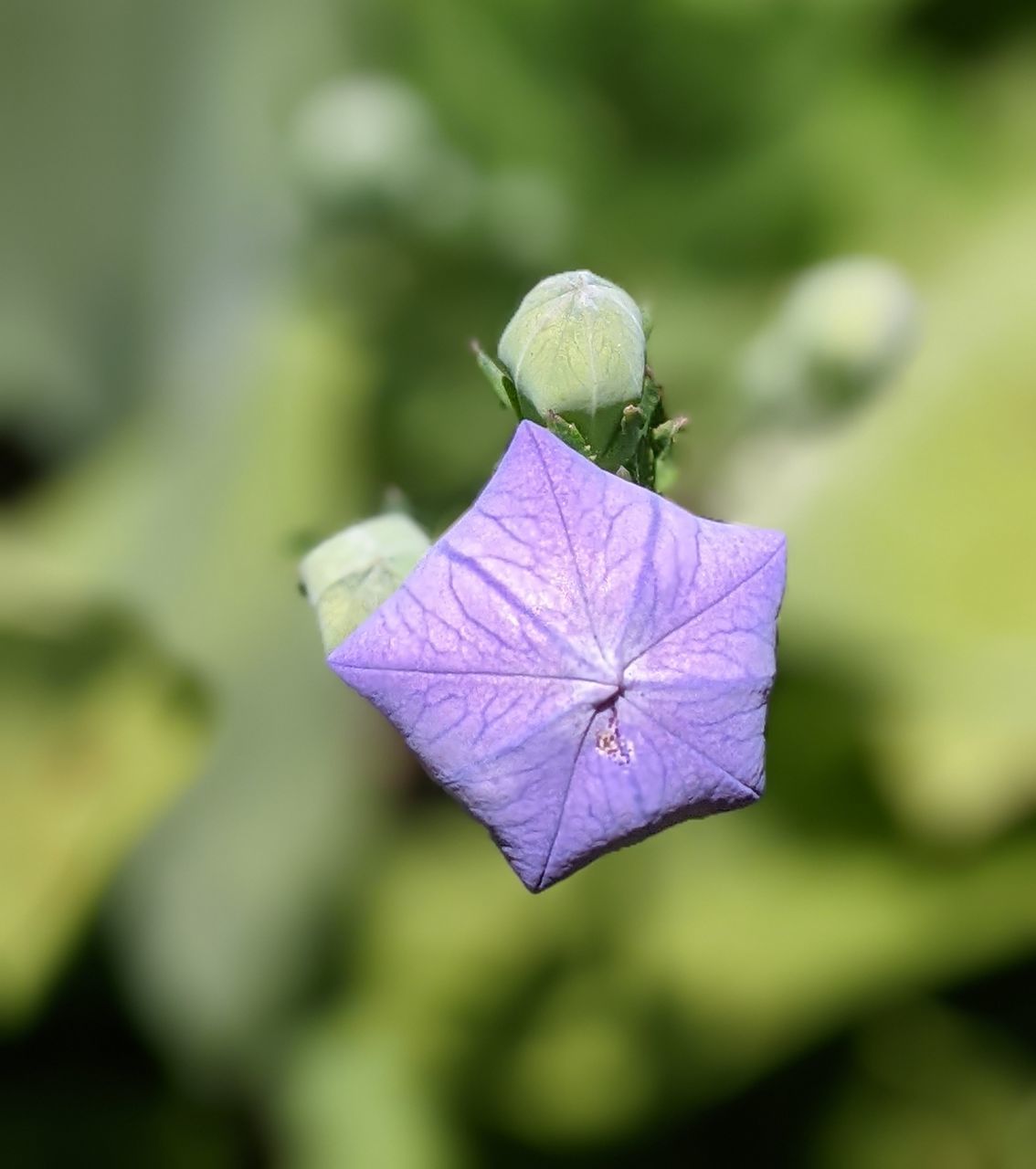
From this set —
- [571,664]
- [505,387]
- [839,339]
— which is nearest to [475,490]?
[839,339]

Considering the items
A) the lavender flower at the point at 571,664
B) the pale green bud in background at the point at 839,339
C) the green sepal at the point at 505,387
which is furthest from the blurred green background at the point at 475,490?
the lavender flower at the point at 571,664

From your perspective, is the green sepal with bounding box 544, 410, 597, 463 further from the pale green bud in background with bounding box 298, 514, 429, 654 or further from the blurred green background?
the blurred green background

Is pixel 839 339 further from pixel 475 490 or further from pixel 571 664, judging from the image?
pixel 571 664

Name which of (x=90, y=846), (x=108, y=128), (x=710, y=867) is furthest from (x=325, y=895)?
(x=108, y=128)

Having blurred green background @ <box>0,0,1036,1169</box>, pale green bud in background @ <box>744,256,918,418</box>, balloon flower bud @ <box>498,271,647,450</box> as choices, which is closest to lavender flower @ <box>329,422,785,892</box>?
balloon flower bud @ <box>498,271,647,450</box>

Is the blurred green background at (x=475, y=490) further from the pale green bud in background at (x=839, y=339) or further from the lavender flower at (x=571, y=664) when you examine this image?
the lavender flower at (x=571, y=664)

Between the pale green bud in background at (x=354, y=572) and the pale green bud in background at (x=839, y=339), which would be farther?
the pale green bud in background at (x=839, y=339)

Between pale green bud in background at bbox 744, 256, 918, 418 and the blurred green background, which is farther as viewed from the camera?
the blurred green background

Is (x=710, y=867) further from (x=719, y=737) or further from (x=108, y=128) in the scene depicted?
(x=108, y=128)
